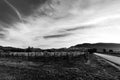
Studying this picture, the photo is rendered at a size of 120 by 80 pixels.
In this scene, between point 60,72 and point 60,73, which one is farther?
point 60,72

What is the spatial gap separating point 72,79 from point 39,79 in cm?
251

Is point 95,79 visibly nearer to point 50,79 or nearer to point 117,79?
point 117,79

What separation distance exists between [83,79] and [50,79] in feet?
8.24

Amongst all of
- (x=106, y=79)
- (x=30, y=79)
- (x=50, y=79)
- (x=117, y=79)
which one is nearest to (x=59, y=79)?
(x=50, y=79)

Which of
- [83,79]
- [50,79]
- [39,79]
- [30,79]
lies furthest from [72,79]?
[30,79]

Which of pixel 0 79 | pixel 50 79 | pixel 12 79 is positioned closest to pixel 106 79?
pixel 50 79

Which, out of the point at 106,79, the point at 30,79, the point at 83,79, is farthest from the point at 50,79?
the point at 106,79

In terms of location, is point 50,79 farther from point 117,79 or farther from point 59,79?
point 117,79

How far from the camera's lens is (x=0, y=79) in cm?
1091

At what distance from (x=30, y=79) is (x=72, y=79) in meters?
3.20

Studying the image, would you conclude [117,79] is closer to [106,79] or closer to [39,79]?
[106,79]

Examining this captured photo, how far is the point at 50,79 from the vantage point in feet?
34.9

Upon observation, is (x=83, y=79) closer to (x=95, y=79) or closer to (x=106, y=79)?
(x=95, y=79)

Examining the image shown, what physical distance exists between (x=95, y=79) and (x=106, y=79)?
31.8 inches
